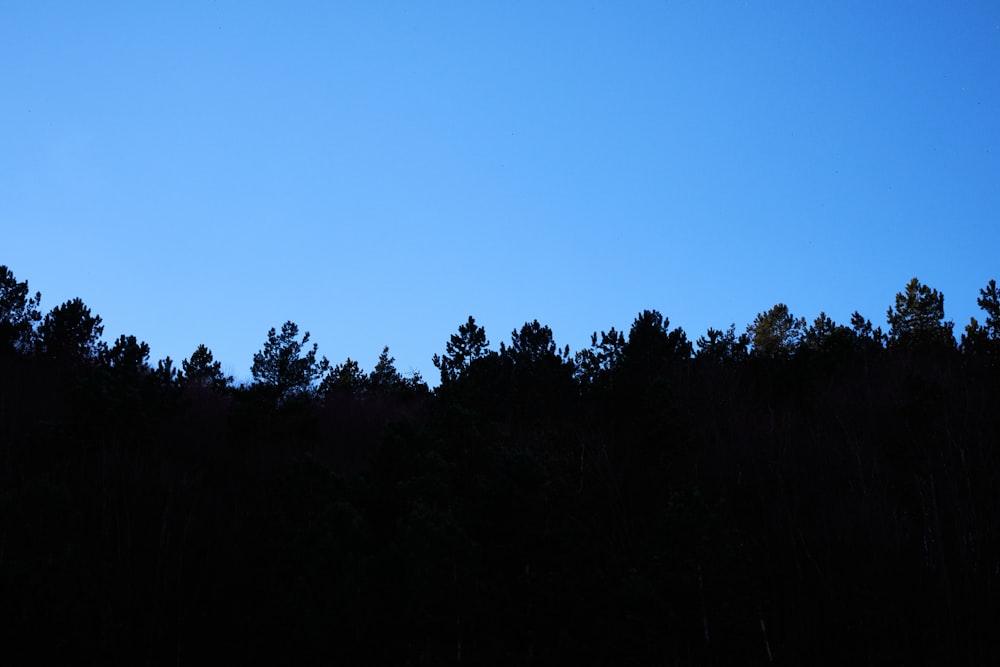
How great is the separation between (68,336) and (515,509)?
2596cm

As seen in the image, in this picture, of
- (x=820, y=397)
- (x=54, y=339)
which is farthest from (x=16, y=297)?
(x=820, y=397)

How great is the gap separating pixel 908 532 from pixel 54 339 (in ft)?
112

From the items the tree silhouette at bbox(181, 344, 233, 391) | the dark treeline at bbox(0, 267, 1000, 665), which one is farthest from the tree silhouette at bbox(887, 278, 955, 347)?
the tree silhouette at bbox(181, 344, 233, 391)

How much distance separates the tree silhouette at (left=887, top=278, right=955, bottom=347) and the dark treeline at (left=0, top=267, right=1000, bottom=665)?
417 cm

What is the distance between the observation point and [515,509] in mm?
15750

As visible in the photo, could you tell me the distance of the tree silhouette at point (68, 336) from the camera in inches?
1254

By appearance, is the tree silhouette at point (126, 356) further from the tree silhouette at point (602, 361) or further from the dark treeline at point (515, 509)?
the tree silhouette at point (602, 361)

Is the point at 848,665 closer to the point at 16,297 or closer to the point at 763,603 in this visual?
the point at 763,603

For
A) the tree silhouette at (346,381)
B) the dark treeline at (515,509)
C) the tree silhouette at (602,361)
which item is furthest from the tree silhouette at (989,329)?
the tree silhouette at (346,381)

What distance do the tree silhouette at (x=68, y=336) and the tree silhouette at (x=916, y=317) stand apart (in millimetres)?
41991

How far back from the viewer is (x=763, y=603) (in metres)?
18.7

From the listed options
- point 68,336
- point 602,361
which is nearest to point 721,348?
point 602,361

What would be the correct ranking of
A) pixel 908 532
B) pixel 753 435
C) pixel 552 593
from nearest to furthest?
pixel 552 593 < pixel 908 532 < pixel 753 435

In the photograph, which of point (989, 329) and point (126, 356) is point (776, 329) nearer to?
point (989, 329)
